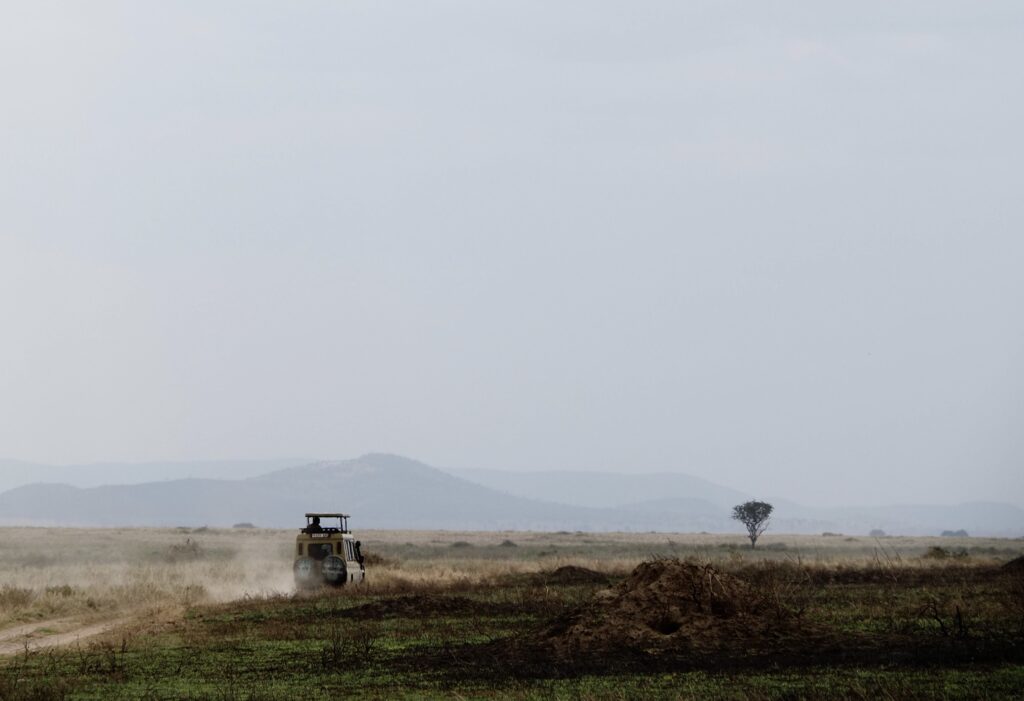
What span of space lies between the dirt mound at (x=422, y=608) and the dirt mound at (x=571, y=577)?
9838 millimetres

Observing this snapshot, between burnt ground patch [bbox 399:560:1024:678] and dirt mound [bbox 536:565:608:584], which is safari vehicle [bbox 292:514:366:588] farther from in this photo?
burnt ground patch [bbox 399:560:1024:678]

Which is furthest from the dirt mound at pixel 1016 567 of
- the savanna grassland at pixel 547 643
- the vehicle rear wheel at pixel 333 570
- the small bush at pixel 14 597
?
the small bush at pixel 14 597

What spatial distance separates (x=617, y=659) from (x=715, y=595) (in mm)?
3431

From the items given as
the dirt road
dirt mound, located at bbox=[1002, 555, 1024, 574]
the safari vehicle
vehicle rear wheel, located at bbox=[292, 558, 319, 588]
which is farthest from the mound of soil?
dirt mound, located at bbox=[1002, 555, 1024, 574]

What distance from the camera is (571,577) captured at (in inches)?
1978

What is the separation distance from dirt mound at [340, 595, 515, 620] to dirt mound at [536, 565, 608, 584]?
9.84 meters

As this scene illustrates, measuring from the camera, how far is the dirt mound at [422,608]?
1436 inches

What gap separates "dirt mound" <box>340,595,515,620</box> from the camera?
120ft

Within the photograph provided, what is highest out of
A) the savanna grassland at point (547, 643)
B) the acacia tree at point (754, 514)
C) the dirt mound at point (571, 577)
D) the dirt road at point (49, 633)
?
the acacia tree at point (754, 514)

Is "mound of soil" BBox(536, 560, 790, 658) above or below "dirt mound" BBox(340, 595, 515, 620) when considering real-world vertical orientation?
above

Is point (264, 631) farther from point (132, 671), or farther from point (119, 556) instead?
point (119, 556)

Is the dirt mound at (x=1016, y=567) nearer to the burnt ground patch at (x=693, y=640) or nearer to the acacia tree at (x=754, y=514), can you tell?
the burnt ground patch at (x=693, y=640)

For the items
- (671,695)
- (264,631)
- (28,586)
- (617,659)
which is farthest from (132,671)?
(28,586)

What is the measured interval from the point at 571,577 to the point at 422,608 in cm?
1396
